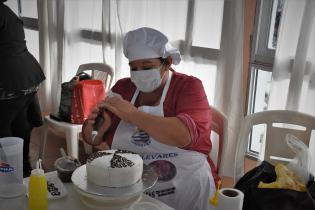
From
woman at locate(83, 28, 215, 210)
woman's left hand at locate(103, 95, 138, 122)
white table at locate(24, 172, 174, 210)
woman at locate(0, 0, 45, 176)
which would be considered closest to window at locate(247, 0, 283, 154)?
woman at locate(83, 28, 215, 210)

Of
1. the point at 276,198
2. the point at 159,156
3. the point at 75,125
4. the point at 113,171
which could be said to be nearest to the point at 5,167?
the point at 113,171

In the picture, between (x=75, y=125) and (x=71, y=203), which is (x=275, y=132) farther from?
(x=75, y=125)

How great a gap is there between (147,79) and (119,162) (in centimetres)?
49

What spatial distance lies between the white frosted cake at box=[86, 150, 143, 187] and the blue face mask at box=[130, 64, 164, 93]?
45 cm

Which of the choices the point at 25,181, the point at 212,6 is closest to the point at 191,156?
the point at 25,181

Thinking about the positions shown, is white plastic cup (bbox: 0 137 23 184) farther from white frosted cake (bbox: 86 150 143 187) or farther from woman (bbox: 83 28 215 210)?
woman (bbox: 83 28 215 210)

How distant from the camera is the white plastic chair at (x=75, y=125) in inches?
94.5

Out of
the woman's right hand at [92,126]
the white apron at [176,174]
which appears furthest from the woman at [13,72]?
the white apron at [176,174]

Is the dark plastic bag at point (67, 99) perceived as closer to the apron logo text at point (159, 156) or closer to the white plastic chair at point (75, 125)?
the white plastic chair at point (75, 125)

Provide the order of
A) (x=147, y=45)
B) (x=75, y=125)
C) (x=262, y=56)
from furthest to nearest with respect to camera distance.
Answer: (x=75, y=125) < (x=262, y=56) < (x=147, y=45)

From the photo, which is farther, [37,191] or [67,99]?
[67,99]

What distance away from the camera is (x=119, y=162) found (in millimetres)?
1121

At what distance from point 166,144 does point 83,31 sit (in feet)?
6.44

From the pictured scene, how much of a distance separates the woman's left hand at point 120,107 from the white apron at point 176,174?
90mm
